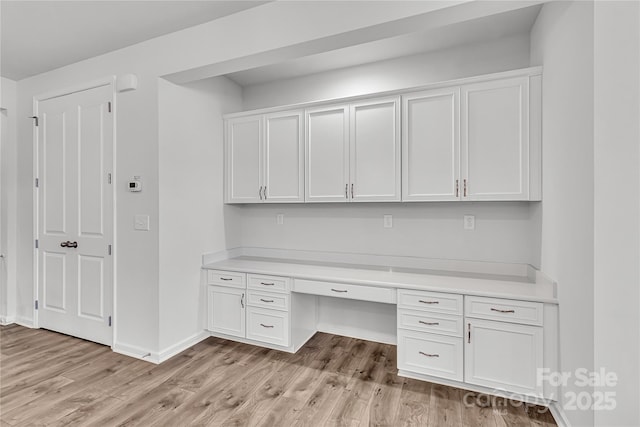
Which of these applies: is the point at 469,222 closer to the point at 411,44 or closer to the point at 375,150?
the point at 375,150

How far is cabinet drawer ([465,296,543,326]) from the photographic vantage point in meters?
2.04

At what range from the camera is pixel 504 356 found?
2.12 meters

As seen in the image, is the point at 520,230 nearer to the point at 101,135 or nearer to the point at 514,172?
the point at 514,172

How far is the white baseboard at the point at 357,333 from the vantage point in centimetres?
309

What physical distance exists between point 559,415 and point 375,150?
220cm

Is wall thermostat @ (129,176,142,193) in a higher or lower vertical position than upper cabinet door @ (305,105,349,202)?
lower

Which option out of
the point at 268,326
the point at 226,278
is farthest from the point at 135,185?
the point at 268,326

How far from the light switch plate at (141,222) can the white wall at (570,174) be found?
3052 millimetres

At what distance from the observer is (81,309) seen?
3.17 m

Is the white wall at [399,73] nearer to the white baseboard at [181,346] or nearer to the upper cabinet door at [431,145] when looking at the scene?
the upper cabinet door at [431,145]

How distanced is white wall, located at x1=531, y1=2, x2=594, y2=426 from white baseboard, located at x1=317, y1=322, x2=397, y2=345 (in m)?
1.42

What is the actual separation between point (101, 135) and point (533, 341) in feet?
12.7

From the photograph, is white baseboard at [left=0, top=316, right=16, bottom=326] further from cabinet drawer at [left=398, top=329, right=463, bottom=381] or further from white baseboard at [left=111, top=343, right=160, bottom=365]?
cabinet drawer at [left=398, top=329, right=463, bottom=381]
